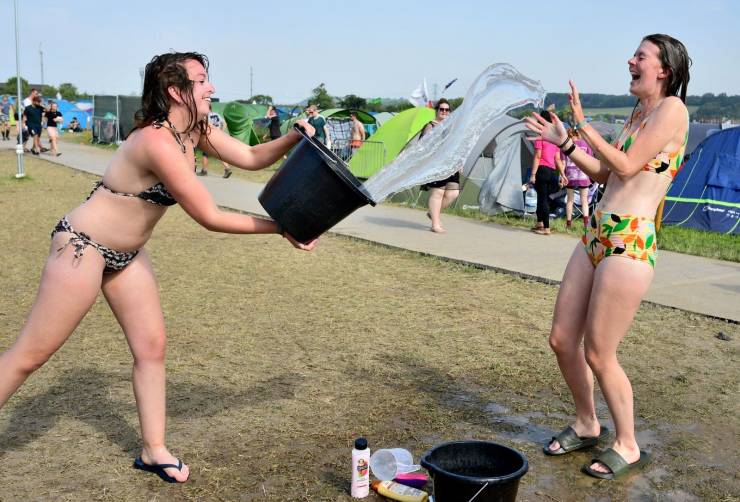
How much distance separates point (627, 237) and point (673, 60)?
2.75 feet

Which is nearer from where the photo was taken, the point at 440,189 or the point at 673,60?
the point at 673,60

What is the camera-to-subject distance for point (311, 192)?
3277mm

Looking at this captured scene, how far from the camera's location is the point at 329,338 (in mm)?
6031

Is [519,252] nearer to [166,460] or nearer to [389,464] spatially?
[389,464]

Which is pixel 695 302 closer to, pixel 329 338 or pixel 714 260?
pixel 714 260

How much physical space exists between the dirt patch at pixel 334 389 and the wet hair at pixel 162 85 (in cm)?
171

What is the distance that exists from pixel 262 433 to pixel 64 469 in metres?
1.02

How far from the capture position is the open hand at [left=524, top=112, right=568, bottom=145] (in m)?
3.58

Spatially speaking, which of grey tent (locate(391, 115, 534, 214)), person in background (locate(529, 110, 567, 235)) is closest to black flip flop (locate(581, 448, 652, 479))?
person in background (locate(529, 110, 567, 235))

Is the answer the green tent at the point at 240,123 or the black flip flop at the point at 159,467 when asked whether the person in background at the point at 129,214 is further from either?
the green tent at the point at 240,123

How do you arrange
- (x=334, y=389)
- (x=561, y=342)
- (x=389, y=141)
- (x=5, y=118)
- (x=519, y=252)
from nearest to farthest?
(x=561, y=342), (x=334, y=389), (x=519, y=252), (x=389, y=141), (x=5, y=118)

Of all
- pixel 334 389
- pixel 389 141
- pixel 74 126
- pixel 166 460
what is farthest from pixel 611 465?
pixel 74 126

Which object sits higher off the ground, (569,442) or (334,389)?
(569,442)

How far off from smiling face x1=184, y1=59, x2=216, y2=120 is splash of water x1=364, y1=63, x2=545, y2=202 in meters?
0.97
